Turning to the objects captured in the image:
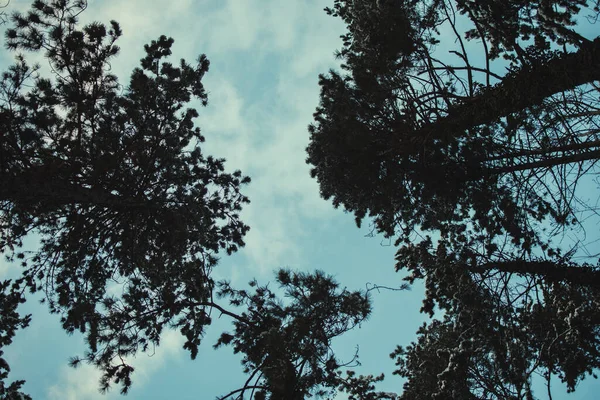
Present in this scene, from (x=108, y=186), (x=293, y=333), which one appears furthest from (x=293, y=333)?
(x=108, y=186)

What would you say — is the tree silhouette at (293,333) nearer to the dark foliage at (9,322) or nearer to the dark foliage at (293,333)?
the dark foliage at (293,333)

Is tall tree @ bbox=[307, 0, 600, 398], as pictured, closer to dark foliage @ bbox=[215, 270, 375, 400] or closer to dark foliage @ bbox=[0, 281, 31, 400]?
dark foliage @ bbox=[215, 270, 375, 400]

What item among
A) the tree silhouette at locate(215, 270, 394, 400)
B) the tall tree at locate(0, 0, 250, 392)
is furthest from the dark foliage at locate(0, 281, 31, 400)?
the tree silhouette at locate(215, 270, 394, 400)

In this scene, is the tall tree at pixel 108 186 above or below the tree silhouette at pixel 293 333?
above

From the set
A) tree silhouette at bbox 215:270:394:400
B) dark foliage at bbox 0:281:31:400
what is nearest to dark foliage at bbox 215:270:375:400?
tree silhouette at bbox 215:270:394:400

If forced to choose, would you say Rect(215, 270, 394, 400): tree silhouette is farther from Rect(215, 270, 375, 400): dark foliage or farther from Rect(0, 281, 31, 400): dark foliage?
Rect(0, 281, 31, 400): dark foliage

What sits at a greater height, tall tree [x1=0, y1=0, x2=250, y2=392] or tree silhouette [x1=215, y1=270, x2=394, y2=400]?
tall tree [x1=0, y1=0, x2=250, y2=392]

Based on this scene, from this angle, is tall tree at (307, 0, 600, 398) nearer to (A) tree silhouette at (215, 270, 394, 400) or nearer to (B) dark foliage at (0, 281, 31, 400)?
(A) tree silhouette at (215, 270, 394, 400)

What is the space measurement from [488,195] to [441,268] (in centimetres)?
206

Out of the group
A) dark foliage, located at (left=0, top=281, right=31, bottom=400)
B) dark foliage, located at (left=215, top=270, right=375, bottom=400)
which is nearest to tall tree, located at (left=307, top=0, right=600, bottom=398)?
dark foliage, located at (left=215, top=270, right=375, bottom=400)

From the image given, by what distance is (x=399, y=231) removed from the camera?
990 cm

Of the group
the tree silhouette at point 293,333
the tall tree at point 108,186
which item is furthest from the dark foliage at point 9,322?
the tree silhouette at point 293,333

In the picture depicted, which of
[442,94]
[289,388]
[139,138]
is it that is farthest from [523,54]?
[139,138]

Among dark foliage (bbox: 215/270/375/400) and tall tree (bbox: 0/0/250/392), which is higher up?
tall tree (bbox: 0/0/250/392)
